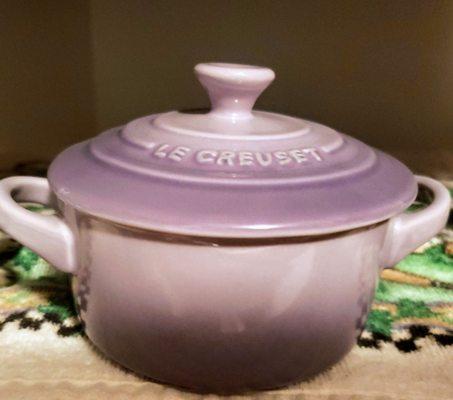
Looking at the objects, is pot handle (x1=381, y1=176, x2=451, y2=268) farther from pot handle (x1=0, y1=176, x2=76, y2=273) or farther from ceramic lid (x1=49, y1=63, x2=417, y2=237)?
pot handle (x1=0, y1=176, x2=76, y2=273)

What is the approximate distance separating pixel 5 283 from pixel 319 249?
30 centimetres

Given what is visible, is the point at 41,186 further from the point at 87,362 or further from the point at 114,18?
the point at 114,18

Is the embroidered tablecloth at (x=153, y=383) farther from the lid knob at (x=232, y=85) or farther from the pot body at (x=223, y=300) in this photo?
the lid knob at (x=232, y=85)

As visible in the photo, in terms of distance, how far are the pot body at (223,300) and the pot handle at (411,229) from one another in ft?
0.10

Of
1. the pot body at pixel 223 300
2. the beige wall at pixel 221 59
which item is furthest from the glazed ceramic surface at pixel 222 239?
the beige wall at pixel 221 59

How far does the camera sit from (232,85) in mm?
425

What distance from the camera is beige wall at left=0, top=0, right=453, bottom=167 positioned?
87 centimetres

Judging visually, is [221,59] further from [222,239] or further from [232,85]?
[222,239]

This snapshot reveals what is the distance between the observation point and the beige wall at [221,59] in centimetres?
87

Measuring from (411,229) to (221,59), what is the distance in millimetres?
529

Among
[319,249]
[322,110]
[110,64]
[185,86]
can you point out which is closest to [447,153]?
[322,110]

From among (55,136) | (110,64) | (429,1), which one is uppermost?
(429,1)

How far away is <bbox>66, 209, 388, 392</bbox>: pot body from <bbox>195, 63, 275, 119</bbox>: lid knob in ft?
0.42

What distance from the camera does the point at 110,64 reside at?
92 cm
